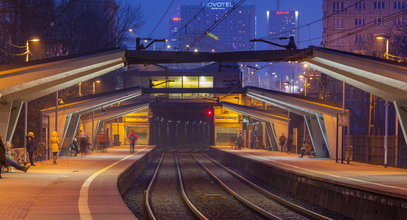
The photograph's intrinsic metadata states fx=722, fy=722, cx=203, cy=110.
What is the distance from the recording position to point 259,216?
19.9 meters

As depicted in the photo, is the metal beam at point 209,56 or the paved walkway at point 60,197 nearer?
the paved walkway at point 60,197

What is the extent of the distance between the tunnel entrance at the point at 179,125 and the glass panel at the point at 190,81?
11.3ft

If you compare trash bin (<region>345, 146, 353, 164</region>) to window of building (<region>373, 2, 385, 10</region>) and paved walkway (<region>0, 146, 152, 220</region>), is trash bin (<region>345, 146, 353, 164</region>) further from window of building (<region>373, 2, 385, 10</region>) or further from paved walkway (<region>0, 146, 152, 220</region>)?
window of building (<region>373, 2, 385, 10</region>)

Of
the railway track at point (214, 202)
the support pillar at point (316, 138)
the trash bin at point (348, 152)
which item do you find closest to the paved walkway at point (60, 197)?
the railway track at point (214, 202)

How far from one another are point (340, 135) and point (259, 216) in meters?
18.7

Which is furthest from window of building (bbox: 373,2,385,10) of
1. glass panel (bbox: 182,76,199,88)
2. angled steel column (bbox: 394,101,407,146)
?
angled steel column (bbox: 394,101,407,146)

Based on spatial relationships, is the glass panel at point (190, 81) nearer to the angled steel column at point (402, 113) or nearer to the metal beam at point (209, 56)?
the metal beam at point (209, 56)

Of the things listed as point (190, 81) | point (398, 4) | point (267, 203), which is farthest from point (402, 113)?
point (398, 4)

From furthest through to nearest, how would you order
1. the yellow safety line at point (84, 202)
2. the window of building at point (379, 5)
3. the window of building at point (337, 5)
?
the window of building at point (379, 5) < the window of building at point (337, 5) < the yellow safety line at point (84, 202)

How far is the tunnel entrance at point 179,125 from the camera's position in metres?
79.5

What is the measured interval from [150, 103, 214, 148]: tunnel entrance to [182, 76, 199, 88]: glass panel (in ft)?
11.3

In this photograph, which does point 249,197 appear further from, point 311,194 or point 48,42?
point 48,42

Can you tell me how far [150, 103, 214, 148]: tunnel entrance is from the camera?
261 ft

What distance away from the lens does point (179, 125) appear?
370ft
